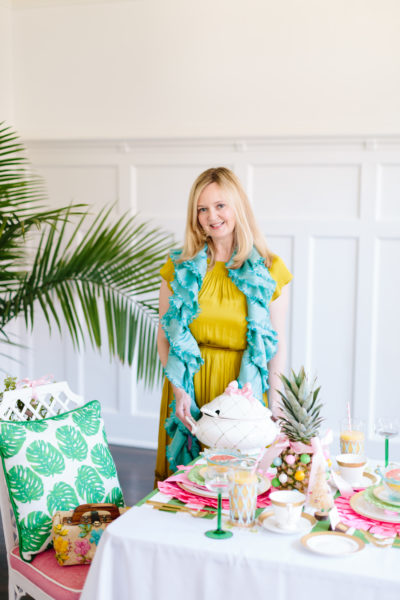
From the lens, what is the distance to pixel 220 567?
1436 millimetres

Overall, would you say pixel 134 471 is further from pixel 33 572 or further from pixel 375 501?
pixel 375 501

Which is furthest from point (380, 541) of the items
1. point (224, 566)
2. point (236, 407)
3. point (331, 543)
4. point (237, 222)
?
point (237, 222)

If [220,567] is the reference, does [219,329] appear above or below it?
above

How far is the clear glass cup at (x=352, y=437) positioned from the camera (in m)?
1.95

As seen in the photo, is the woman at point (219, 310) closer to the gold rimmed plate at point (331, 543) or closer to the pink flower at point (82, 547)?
the pink flower at point (82, 547)

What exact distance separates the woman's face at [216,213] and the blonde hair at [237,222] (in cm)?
1

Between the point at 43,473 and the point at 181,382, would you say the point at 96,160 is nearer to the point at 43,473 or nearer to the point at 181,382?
the point at 181,382

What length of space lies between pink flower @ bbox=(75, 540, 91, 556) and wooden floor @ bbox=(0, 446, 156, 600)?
138cm

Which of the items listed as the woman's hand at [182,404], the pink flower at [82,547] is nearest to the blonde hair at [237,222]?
the woman's hand at [182,404]

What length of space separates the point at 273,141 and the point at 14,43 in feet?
6.06

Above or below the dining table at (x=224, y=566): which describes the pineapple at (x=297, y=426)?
above

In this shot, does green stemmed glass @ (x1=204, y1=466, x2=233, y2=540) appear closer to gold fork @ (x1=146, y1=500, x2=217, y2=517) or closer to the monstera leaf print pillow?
gold fork @ (x1=146, y1=500, x2=217, y2=517)

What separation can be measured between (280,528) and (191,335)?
0.97 metres

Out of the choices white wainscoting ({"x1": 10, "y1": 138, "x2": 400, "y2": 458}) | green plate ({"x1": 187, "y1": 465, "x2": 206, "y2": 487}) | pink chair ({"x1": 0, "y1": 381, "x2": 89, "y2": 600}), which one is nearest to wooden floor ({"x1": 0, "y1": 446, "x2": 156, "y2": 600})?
white wainscoting ({"x1": 10, "y1": 138, "x2": 400, "y2": 458})
